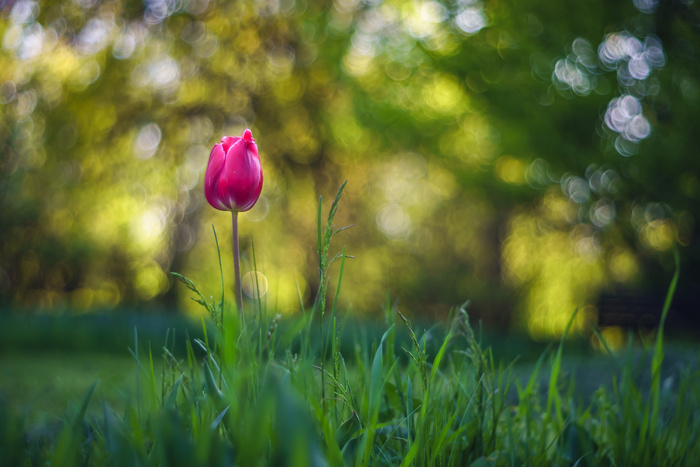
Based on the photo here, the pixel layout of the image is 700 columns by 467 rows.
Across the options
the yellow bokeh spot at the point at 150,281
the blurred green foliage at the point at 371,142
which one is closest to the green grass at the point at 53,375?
the blurred green foliage at the point at 371,142

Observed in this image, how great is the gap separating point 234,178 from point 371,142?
729cm

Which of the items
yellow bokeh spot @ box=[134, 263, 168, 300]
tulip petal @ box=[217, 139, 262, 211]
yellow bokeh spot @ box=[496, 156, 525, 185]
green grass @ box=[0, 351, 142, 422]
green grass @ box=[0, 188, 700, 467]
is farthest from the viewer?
yellow bokeh spot @ box=[134, 263, 168, 300]

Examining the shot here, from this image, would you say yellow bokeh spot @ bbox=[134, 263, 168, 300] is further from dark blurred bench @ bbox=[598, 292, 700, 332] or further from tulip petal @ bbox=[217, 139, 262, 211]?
tulip petal @ bbox=[217, 139, 262, 211]

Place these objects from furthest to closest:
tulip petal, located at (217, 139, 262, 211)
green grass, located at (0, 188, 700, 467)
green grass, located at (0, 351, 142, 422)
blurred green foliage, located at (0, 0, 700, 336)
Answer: blurred green foliage, located at (0, 0, 700, 336) < green grass, located at (0, 351, 142, 422) < tulip petal, located at (217, 139, 262, 211) < green grass, located at (0, 188, 700, 467)

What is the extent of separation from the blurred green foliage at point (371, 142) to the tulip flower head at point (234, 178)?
3.70 metres

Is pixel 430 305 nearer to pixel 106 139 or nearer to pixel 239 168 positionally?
pixel 106 139

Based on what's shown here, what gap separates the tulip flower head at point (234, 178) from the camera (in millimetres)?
1092

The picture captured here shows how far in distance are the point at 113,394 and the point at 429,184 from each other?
28.6ft

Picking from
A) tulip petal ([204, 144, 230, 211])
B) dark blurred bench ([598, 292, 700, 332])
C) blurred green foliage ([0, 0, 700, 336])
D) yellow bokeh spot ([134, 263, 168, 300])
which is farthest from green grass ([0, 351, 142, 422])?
yellow bokeh spot ([134, 263, 168, 300])

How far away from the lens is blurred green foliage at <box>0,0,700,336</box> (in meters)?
4.50

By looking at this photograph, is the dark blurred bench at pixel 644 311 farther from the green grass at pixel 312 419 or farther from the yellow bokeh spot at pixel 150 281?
the yellow bokeh spot at pixel 150 281

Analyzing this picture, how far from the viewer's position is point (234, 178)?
1092 mm

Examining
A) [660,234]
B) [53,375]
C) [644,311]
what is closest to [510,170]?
[660,234]

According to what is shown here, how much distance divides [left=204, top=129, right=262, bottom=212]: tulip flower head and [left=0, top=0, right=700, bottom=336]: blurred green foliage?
12.1ft
